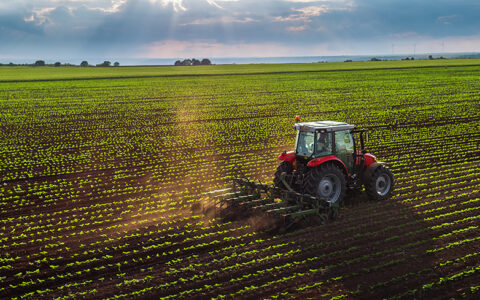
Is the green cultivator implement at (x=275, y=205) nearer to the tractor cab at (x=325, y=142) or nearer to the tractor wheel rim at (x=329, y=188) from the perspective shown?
the tractor wheel rim at (x=329, y=188)

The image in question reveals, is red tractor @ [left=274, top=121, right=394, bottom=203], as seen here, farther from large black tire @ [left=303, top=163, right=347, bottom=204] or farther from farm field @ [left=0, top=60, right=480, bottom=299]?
farm field @ [left=0, top=60, right=480, bottom=299]

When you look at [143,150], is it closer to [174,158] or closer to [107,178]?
[174,158]

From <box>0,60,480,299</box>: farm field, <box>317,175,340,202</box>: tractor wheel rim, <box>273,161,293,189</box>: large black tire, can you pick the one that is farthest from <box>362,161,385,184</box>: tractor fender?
<box>273,161,293,189</box>: large black tire

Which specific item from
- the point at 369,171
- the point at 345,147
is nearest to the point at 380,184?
the point at 369,171

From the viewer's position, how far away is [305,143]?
12.9 meters

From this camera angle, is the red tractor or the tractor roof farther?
the tractor roof

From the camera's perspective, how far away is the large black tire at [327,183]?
39.3ft

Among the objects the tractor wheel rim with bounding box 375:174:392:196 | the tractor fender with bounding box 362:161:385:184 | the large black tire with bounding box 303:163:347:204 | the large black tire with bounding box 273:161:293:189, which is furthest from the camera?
the tractor wheel rim with bounding box 375:174:392:196

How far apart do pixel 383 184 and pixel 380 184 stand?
13 cm

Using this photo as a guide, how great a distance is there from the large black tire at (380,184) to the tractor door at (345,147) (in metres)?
0.74

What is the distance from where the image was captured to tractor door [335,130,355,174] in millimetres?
12805

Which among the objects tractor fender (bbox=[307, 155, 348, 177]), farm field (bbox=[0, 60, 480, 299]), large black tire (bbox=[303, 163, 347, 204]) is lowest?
farm field (bbox=[0, 60, 480, 299])

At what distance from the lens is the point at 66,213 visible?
13273 mm

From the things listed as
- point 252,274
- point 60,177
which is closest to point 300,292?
point 252,274
